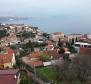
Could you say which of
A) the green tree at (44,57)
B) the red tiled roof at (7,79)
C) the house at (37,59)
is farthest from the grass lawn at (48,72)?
the red tiled roof at (7,79)

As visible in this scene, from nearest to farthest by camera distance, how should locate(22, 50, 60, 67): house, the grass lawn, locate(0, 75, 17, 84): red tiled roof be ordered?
locate(0, 75, 17, 84): red tiled roof → the grass lawn → locate(22, 50, 60, 67): house

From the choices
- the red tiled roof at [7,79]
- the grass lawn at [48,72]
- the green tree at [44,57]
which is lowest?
the grass lawn at [48,72]

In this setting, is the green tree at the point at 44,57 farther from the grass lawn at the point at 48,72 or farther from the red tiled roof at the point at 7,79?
the red tiled roof at the point at 7,79

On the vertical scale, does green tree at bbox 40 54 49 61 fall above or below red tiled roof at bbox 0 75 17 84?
Answer: below

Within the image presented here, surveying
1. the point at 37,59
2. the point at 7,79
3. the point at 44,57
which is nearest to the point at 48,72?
the point at 44,57

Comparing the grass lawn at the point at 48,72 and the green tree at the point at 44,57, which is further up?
the green tree at the point at 44,57

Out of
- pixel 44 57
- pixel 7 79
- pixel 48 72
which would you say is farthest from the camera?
pixel 44 57

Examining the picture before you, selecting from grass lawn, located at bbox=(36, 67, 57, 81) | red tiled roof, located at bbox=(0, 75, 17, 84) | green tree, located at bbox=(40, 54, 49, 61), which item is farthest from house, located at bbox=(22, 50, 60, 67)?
red tiled roof, located at bbox=(0, 75, 17, 84)

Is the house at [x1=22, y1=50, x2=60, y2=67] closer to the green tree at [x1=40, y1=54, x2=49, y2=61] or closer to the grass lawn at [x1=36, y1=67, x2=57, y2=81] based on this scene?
the green tree at [x1=40, y1=54, x2=49, y2=61]

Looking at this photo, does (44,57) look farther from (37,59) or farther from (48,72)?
(48,72)
